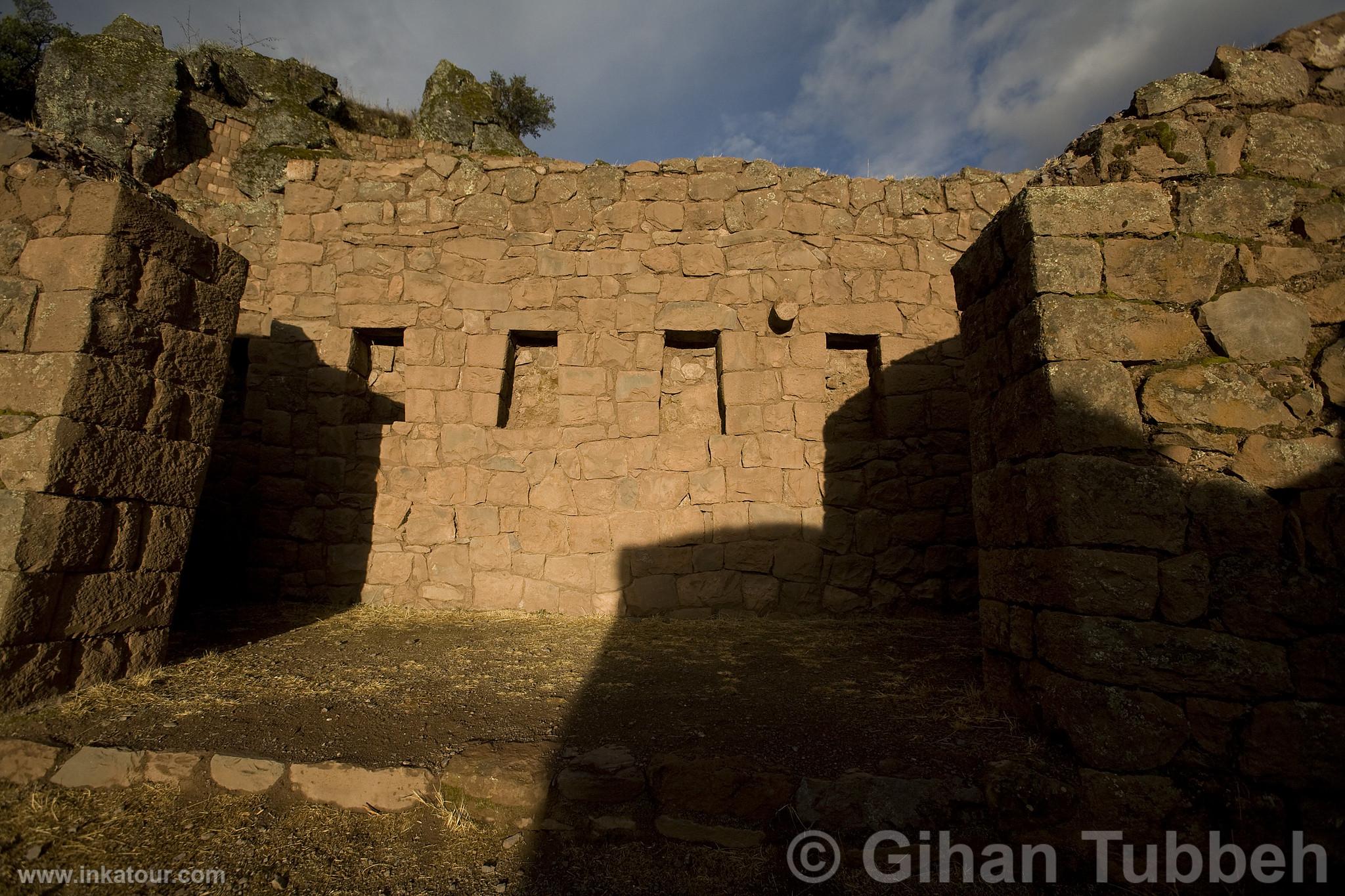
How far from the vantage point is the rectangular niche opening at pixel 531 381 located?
6.24 metres

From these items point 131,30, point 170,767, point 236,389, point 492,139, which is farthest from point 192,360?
point 131,30

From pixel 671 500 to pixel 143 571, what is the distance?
3.77 m

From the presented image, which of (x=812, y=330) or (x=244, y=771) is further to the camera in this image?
(x=812, y=330)

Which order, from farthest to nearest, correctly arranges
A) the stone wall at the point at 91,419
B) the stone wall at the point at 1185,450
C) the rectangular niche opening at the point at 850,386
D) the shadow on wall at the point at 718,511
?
the rectangular niche opening at the point at 850,386 → the shadow on wall at the point at 718,511 → the stone wall at the point at 91,419 → the stone wall at the point at 1185,450

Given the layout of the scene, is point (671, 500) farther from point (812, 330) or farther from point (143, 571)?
point (143, 571)

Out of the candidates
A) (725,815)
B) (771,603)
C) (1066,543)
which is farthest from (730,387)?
(725,815)

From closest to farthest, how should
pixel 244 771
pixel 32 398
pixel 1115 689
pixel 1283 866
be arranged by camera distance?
1. pixel 1283 866
2. pixel 1115 689
3. pixel 244 771
4. pixel 32 398

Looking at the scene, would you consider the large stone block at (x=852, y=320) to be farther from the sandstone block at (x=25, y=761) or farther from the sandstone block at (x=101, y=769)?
the sandstone block at (x=25, y=761)

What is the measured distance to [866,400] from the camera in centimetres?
615

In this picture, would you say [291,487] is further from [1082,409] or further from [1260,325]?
[1260,325]

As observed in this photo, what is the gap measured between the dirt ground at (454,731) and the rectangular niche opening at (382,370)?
235cm

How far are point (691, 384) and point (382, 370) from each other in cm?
320

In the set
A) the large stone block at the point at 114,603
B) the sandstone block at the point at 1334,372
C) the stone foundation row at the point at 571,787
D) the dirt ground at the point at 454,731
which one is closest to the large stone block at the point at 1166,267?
the sandstone block at the point at 1334,372

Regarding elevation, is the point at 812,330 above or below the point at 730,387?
above
